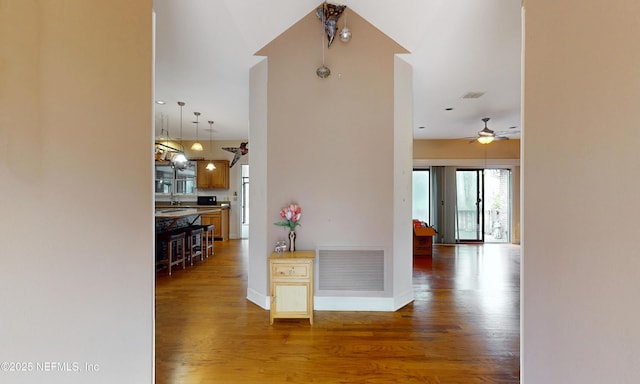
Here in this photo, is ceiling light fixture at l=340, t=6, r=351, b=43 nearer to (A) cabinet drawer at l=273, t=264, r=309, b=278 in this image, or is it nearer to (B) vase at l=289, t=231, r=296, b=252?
(B) vase at l=289, t=231, r=296, b=252

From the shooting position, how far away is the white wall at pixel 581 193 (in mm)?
866

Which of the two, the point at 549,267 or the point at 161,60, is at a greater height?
the point at 161,60

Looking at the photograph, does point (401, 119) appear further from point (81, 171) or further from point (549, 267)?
point (81, 171)

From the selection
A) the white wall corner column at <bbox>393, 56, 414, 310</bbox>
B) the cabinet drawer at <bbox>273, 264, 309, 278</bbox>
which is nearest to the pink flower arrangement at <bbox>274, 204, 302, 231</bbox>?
the cabinet drawer at <bbox>273, 264, 309, 278</bbox>

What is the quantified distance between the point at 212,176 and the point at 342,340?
21.1 ft

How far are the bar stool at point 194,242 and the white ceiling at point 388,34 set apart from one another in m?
2.38

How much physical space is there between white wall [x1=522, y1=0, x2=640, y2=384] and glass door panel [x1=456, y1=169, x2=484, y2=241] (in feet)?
21.8

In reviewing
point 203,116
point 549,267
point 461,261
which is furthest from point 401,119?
point 203,116

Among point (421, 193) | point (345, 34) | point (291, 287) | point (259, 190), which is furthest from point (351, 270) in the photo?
point (421, 193)

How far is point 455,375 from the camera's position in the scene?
6.05 feet

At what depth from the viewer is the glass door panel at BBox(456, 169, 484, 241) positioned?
24.4 ft

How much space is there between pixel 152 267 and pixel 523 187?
2.12 m

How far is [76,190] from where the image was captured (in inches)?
47.6

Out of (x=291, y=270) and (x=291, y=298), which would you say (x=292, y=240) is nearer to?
(x=291, y=270)
